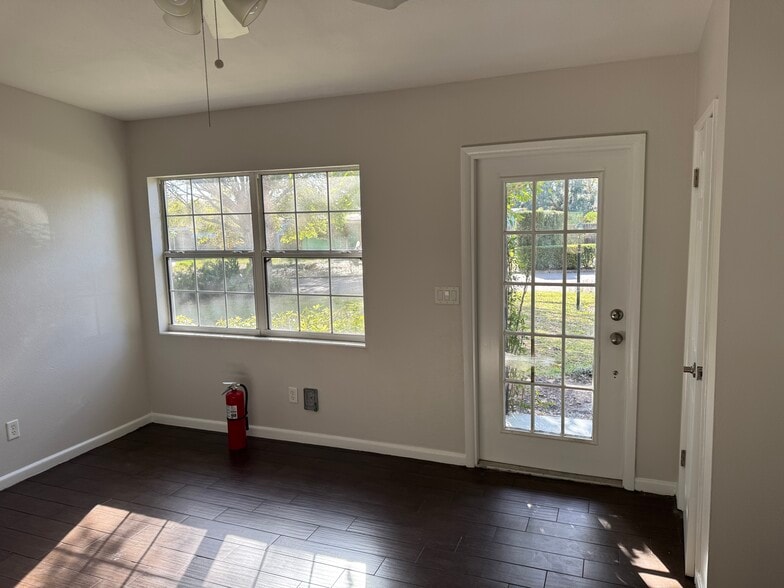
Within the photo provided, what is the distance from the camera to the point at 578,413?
10.3ft

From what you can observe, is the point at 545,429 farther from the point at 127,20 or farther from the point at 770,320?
the point at 127,20

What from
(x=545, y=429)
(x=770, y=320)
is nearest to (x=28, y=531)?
(x=545, y=429)

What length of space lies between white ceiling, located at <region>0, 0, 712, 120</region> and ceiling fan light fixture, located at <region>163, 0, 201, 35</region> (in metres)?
0.38

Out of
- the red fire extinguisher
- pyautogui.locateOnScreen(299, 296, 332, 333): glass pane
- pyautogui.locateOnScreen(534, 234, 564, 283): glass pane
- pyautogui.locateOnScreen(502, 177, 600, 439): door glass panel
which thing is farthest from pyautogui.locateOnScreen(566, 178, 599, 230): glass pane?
the red fire extinguisher

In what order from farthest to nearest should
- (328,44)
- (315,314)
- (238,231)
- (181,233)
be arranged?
1. (181,233)
2. (238,231)
3. (315,314)
4. (328,44)

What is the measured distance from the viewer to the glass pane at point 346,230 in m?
3.55

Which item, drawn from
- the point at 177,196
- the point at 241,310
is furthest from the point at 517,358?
the point at 177,196

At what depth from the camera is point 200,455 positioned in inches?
143

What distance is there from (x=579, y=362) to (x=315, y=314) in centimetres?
182

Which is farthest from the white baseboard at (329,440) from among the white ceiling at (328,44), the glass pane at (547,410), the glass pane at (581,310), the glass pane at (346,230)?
the white ceiling at (328,44)

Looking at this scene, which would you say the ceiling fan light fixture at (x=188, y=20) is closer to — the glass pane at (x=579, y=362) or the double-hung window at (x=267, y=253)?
the double-hung window at (x=267, y=253)

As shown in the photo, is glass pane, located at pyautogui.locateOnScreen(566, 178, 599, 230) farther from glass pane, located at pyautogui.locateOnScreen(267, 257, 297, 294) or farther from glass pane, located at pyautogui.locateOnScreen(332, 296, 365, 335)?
glass pane, located at pyautogui.locateOnScreen(267, 257, 297, 294)

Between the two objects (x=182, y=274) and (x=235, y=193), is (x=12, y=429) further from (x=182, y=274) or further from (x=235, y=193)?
(x=235, y=193)

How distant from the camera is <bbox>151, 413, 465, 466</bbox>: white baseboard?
343 centimetres
